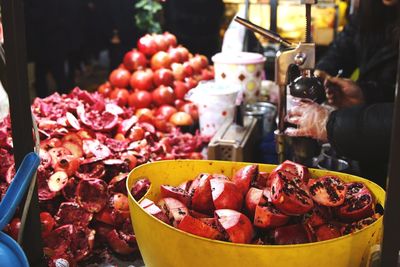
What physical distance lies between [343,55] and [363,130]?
1.69 metres

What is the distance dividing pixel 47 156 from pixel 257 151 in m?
1.01

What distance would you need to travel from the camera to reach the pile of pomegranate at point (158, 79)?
2971mm

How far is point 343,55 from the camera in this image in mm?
3156

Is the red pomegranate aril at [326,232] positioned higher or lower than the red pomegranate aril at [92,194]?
higher

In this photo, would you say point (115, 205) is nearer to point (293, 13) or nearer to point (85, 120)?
point (85, 120)

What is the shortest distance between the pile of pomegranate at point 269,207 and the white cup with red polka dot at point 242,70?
1.46m

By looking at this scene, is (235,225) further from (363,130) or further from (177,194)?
(363,130)

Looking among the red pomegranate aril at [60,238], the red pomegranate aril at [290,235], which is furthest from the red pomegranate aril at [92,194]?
the red pomegranate aril at [290,235]

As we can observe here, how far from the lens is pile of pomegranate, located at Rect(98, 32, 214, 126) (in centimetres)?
297

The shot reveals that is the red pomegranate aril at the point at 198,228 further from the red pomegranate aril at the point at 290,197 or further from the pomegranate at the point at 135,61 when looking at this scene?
the pomegranate at the point at 135,61

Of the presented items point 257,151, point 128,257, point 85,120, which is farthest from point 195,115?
point 128,257

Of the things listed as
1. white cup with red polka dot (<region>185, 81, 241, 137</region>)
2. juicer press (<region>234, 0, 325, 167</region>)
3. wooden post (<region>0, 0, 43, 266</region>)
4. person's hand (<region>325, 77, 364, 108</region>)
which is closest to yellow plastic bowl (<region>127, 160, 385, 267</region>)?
wooden post (<region>0, 0, 43, 266</region>)

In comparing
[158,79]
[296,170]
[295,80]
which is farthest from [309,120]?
[158,79]

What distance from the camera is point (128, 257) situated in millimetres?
1540
